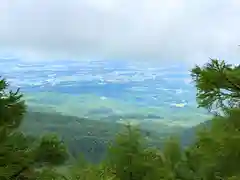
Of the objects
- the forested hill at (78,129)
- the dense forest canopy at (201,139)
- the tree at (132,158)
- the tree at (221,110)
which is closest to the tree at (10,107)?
the dense forest canopy at (201,139)

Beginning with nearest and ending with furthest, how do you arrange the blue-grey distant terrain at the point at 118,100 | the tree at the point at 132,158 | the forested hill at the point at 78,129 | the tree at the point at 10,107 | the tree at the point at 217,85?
the tree at the point at 217,85
the tree at the point at 10,107
the tree at the point at 132,158
the forested hill at the point at 78,129
the blue-grey distant terrain at the point at 118,100

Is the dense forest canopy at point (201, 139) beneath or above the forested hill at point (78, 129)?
beneath

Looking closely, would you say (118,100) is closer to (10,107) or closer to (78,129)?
(78,129)

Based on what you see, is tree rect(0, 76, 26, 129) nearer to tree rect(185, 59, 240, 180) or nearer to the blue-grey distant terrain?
tree rect(185, 59, 240, 180)

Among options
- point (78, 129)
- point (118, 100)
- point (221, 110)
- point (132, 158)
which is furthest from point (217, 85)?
→ point (118, 100)

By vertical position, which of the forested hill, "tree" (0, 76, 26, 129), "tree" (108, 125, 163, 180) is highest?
the forested hill

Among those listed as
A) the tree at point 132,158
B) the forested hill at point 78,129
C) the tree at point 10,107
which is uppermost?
the forested hill at point 78,129

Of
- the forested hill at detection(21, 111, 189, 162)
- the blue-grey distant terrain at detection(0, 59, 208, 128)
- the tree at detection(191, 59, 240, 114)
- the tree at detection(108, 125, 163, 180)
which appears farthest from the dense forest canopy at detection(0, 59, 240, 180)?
the blue-grey distant terrain at detection(0, 59, 208, 128)

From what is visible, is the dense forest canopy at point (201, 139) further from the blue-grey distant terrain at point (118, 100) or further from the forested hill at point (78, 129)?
the blue-grey distant terrain at point (118, 100)

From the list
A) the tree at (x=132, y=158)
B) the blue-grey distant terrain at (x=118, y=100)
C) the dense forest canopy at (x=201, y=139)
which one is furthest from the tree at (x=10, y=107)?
the blue-grey distant terrain at (x=118, y=100)

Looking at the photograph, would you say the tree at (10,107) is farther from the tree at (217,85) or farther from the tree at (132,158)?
the tree at (132,158)

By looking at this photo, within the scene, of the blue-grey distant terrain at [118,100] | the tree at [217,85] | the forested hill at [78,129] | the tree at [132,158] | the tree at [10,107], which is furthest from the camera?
the blue-grey distant terrain at [118,100]

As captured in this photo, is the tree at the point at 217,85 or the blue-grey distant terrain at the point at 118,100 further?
the blue-grey distant terrain at the point at 118,100
